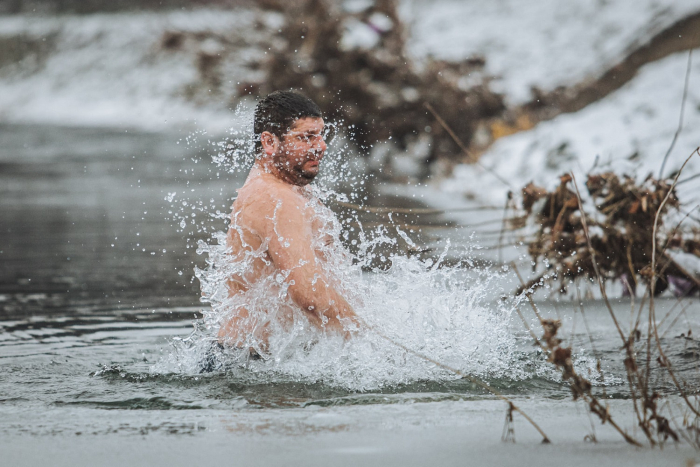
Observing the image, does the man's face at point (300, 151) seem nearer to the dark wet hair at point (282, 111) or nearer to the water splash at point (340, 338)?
the dark wet hair at point (282, 111)

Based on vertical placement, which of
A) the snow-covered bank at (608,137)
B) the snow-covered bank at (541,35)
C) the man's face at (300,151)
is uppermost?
the snow-covered bank at (541,35)

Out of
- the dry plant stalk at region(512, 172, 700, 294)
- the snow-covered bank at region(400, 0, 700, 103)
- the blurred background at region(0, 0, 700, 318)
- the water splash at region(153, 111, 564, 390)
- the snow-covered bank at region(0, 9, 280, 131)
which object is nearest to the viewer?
the water splash at region(153, 111, 564, 390)

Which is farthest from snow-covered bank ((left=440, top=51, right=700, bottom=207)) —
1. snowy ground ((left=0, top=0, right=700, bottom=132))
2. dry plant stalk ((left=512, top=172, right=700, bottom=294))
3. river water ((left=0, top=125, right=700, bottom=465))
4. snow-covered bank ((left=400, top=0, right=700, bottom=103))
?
river water ((left=0, top=125, right=700, bottom=465))

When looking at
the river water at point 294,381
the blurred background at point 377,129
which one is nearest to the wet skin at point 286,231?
the river water at point 294,381

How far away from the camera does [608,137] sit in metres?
11.1

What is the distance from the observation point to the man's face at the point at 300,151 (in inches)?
168

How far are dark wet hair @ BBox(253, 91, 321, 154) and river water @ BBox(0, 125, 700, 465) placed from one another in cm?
92

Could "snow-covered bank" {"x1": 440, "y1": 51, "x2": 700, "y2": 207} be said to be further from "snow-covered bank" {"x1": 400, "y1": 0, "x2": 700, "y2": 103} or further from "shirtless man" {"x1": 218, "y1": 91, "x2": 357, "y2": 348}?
"shirtless man" {"x1": 218, "y1": 91, "x2": 357, "y2": 348}

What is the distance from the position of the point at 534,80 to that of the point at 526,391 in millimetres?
13084

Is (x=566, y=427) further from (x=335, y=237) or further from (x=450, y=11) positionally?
(x=450, y=11)

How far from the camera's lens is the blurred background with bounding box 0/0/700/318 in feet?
26.7

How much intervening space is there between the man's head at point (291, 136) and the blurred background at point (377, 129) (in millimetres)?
417

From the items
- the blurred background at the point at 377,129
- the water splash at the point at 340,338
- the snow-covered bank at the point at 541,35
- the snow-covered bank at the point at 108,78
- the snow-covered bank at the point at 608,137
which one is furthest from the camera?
the snow-covered bank at the point at 108,78

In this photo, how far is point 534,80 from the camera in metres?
16.3
